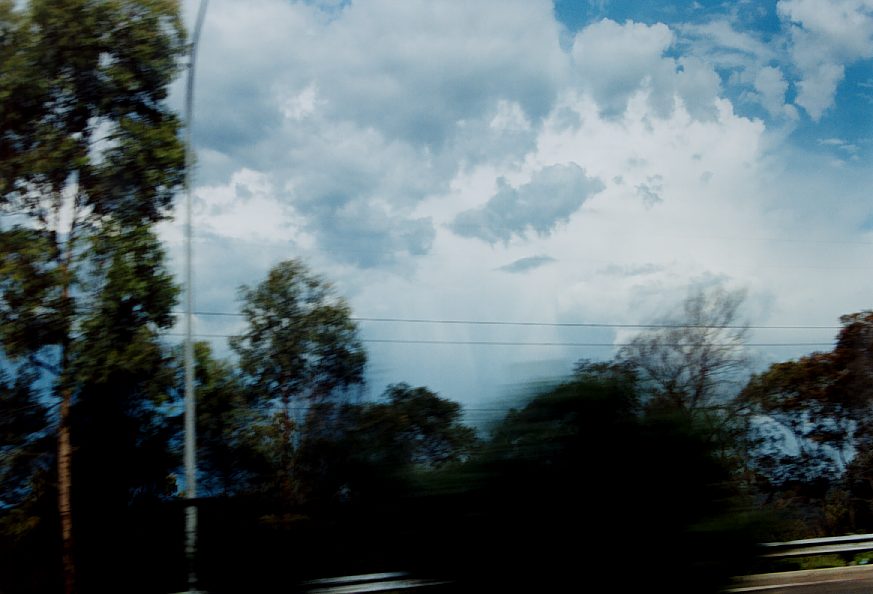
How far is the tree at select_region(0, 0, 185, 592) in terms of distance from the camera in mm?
18109

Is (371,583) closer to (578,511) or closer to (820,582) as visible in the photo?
(578,511)

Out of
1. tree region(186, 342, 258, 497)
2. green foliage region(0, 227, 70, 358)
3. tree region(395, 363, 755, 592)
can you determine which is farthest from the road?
green foliage region(0, 227, 70, 358)

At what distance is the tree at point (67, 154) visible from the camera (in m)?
18.1

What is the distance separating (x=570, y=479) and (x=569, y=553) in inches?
11.6

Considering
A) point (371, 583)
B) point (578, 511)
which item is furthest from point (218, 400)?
point (578, 511)

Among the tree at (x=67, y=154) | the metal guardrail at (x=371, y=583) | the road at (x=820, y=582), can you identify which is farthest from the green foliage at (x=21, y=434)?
the metal guardrail at (x=371, y=583)

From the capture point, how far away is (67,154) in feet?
61.9

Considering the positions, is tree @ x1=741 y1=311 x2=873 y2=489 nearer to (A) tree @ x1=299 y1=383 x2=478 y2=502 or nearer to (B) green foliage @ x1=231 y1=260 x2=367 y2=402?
(B) green foliage @ x1=231 y1=260 x2=367 y2=402

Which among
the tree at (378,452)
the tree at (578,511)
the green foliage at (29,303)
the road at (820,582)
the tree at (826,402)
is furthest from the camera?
the tree at (826,402)

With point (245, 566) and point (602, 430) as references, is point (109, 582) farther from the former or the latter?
point (602, 430)

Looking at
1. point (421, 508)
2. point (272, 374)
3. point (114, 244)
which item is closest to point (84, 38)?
point (114, 244)

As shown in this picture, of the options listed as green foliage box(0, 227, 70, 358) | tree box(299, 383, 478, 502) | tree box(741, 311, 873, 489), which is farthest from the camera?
tree box(741, 311, 873, 489)

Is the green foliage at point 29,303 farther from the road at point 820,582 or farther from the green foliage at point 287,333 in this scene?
the road at point 820,582

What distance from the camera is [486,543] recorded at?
3.52 m
